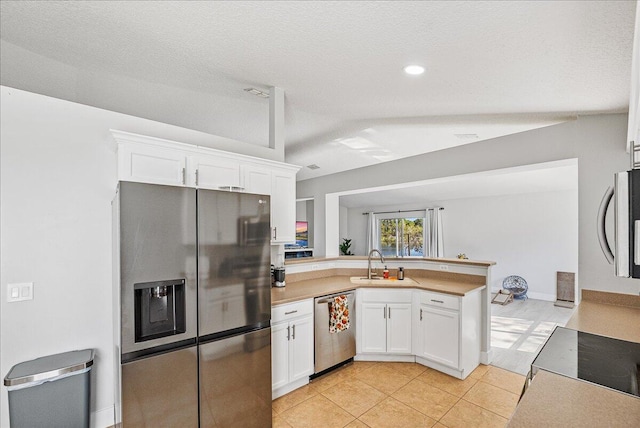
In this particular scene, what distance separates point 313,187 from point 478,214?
446 centimetres

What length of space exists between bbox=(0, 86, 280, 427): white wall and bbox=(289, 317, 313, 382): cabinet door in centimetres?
144

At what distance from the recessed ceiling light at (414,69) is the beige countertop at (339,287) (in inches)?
81.2

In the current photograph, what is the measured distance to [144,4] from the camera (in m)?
1.83

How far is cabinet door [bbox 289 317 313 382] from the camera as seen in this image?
111 inches

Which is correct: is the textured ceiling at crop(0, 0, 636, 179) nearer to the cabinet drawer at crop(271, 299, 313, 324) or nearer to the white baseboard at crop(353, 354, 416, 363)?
the cabinet drawer at crop(271, 299, 313, 324)

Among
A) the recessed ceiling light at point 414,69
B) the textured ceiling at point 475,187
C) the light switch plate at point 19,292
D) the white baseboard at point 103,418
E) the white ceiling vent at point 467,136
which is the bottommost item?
the white baseboard at point 103,418

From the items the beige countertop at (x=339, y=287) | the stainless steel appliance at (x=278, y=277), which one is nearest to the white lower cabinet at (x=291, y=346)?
the beige countertop at (x=339, y=287)

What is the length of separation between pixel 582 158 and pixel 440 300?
75.4 inches

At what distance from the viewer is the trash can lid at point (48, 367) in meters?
1.89

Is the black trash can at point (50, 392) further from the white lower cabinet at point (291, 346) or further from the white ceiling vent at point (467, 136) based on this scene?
the white ceiling vent at point (467, 136)

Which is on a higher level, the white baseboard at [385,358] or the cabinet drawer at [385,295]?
the cabinet drawer at [385,295]

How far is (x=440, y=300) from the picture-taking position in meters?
3.20

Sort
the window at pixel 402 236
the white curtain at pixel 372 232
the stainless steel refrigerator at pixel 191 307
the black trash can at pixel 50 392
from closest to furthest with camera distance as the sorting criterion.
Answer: the stainless steel refrigerator at pixel 191 307, the black trash can at pixel 50 392, the window at pixel 402 236, the white curtain at pixel 372 232

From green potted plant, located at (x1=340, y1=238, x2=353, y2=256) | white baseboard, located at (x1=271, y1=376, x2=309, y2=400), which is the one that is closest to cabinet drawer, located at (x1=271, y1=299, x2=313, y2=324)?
white baseboard, located at (x1=271, y1=376, x2=309, y2=400)
